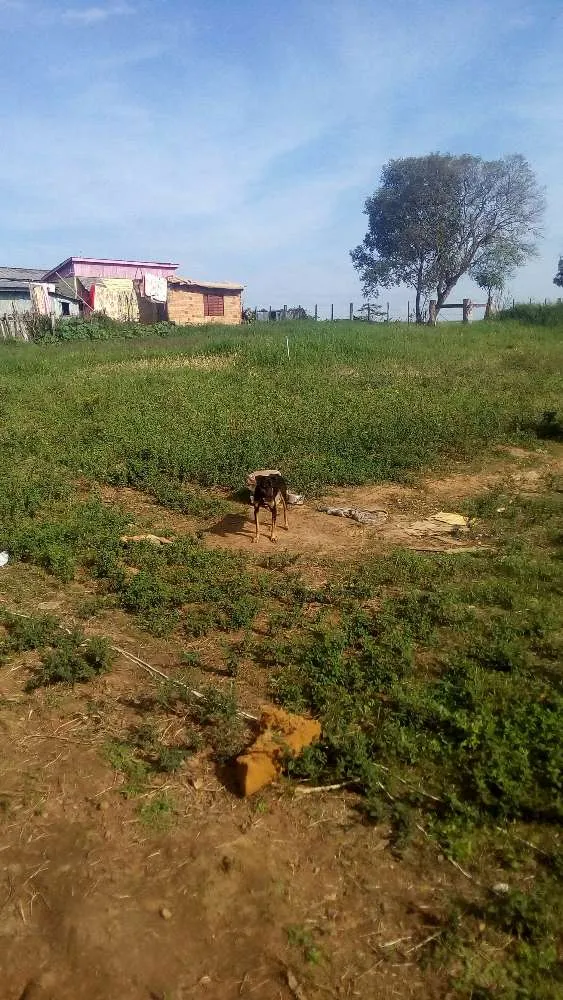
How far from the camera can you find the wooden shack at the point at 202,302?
88.2ft

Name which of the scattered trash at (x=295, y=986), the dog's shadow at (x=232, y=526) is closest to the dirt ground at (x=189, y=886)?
the scattered trash at (x=295, y=986)

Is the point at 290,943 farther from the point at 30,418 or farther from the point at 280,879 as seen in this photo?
the point at 30,418

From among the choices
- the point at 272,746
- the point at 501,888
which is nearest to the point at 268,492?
the point at 272,746

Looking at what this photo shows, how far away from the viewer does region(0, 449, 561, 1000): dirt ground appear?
7.11 ft

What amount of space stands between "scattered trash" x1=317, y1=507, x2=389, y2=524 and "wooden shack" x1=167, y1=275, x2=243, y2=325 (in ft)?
70.7

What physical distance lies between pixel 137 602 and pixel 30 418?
6.44 meters

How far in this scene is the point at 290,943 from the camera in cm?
227

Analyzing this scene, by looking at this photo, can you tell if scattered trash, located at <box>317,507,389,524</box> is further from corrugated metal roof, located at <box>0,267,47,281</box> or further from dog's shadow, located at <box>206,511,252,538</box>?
corrugated metal roof, located at <box>0,267,47,281</box>

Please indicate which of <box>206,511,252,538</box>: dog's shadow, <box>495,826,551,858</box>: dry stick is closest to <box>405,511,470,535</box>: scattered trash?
<box>206,511,252,538</box>: dog's shadow

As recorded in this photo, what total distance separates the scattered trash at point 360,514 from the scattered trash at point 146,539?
5.96 ft

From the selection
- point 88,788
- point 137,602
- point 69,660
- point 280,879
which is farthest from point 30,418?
point 280,879

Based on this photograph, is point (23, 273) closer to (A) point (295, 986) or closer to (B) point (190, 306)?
(B) point (190, 306)

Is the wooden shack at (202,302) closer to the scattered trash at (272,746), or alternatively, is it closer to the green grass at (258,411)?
the green grass at (258,411)

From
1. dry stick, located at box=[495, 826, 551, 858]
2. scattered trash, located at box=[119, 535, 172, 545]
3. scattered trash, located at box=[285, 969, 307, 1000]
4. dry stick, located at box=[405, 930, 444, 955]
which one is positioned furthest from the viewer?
scattered trash, located at box=[119, 535, 172, 545]
